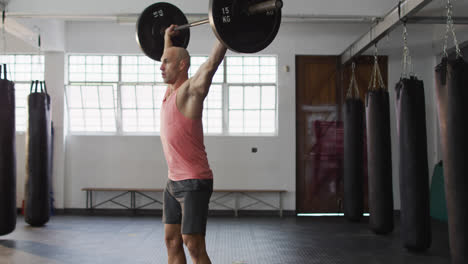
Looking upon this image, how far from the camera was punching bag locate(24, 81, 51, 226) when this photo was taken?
514cm

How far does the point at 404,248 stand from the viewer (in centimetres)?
435

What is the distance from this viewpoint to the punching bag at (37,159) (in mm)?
5141

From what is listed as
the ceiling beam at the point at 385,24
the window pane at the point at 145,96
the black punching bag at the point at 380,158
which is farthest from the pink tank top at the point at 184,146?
the window pane at the point at 145,96

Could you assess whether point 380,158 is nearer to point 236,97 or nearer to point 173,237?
point 236,97

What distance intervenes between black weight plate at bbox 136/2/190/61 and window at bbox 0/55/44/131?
16.8ft

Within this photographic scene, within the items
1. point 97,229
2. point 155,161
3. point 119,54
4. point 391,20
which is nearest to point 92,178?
point 155,161

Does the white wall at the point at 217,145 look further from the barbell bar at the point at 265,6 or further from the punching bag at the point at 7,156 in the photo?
the barbell bar at the point at 265,6

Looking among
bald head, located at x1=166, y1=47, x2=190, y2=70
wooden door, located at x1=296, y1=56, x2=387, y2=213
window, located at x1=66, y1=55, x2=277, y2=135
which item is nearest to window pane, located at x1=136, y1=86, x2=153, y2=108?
window, located at x1=66, y1=55, x2=277, y2=135

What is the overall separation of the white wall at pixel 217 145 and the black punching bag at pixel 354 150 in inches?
45.7

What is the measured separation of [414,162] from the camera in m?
3.88

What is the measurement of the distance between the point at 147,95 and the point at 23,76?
2142 mm

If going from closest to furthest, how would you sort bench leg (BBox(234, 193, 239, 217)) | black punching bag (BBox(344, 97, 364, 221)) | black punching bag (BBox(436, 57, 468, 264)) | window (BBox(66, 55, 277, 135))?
1. black punching bag (BBox(436, 57, 468, 264))
2. black punching bag (BBox(344, 97, 364, 221))
3. bench leg (BBox(234, 193, 239, 217))
4. window (BBox(66, 55, 277, 135))

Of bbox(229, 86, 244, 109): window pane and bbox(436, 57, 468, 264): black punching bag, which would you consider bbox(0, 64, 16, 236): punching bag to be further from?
bbox(436, 57, 468, 264): black punching bag

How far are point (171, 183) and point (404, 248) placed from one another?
124 inches
